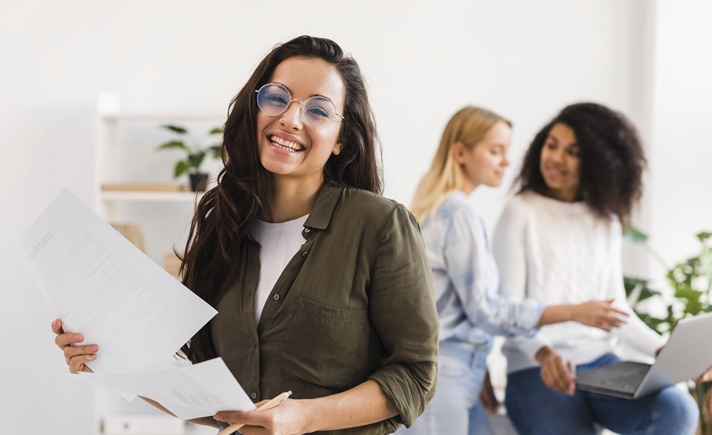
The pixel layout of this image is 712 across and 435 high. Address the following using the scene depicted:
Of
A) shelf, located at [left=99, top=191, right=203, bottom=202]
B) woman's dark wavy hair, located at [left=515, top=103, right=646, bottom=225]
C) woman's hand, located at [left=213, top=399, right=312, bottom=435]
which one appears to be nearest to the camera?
woman's hand, located at [left=213, top=399, right=312, bottom=435]

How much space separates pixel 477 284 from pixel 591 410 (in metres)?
0.57

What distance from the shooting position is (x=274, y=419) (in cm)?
115

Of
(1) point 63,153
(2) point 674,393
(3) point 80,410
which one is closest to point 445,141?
(2) point 674,393

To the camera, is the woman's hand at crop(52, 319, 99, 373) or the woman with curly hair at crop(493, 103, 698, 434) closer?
the woman's hand at crop(52, 319, 99, 373)

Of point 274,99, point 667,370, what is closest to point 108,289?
point 274,99

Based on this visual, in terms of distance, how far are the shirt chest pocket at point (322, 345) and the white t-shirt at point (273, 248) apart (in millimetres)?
84

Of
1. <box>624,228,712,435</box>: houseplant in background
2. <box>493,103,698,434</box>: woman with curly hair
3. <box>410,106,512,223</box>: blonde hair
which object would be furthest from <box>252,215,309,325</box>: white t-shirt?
<box>624,228,712,435</box>: houseplant in background

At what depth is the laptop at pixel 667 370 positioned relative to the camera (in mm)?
2135

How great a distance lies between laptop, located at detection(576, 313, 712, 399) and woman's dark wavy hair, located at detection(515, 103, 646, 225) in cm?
59

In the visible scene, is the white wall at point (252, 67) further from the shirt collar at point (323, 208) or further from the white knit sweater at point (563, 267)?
the shirt collar at point (323, 208)

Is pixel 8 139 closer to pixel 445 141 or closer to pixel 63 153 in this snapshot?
pixel 63 153

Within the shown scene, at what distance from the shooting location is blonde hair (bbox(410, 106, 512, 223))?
2561 mm

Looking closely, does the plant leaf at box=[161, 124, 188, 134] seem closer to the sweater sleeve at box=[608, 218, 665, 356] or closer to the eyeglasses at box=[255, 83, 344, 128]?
the sweater sleeve at box=[608, 218, 665, 356]

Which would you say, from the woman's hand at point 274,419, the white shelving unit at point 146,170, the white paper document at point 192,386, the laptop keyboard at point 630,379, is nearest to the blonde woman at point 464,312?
the laptop keyboard at point 630,379
